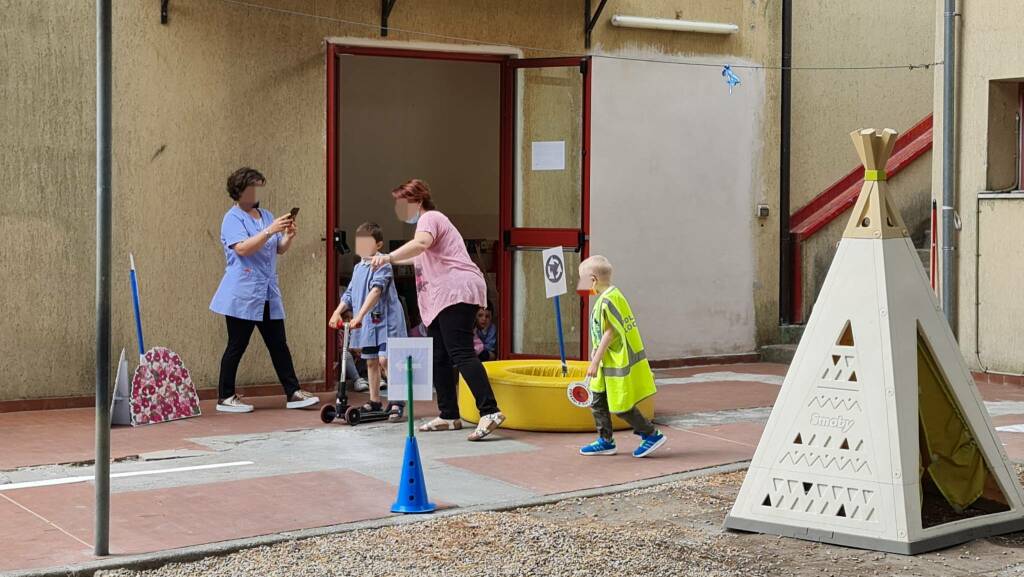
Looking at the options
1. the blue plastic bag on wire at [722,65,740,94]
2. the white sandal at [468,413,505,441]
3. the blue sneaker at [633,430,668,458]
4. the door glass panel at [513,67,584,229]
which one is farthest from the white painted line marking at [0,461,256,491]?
the blue plastic bag on wire at [722,65,740,94]

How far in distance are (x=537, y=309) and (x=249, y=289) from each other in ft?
10.4

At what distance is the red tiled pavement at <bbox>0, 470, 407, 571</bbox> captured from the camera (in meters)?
6.25

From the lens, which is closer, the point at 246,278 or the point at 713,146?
the point at 246,278

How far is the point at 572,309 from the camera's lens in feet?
41.2

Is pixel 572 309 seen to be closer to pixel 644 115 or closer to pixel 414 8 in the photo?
pixel 644 115

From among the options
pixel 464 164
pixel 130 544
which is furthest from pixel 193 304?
pixel 464 164

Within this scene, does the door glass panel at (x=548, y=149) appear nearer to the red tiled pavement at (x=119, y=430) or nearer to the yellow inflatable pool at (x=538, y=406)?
the red tiled pavement at (x=119, y=430)

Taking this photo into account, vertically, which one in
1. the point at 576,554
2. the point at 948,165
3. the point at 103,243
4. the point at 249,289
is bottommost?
the point at 576,554

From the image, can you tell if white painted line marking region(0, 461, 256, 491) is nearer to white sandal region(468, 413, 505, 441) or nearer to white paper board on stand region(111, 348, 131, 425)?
white sandal region(468, 413, 505, 441)

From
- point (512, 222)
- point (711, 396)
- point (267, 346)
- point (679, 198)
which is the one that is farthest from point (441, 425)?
point (679, 198)

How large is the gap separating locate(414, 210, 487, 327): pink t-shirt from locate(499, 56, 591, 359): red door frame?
128 inches

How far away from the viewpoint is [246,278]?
10.4m

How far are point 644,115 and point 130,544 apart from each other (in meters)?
8.26

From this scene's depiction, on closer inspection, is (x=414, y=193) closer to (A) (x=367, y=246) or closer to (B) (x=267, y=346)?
(A) (x=367, y=246)
